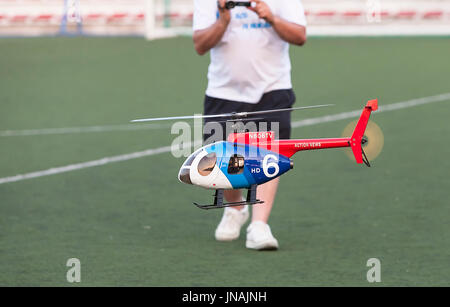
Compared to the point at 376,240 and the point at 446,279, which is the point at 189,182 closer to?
the point at 446,279

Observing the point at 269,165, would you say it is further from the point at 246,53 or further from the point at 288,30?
the point at 246,53

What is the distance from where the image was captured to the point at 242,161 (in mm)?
2363

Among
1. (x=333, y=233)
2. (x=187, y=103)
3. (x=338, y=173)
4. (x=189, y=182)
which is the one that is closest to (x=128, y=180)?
(x=338, y=173)

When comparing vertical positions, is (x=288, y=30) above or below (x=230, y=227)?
above

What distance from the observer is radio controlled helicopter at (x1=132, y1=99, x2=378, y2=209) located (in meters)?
2.37

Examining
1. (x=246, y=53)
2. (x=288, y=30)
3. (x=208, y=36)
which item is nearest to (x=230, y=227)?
(x=246, y=53)

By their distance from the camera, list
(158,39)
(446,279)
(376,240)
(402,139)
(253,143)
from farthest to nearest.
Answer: (158,39), (402,139), (376,240), (446,279), (253,143)

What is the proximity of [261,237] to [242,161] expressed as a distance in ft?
16.3

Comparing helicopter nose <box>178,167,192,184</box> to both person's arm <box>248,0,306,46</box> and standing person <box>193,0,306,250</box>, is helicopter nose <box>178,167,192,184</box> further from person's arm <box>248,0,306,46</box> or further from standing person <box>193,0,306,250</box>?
standing person <box>193,0,306,250</box>

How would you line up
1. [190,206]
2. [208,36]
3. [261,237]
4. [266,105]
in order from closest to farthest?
[208,36] → [266,105] → [261,237] → [190,206]

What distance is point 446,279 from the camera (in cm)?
659

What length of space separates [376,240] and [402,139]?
5.45 meters

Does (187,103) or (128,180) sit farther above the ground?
(187,103)

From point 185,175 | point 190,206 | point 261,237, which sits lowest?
point 185,175
